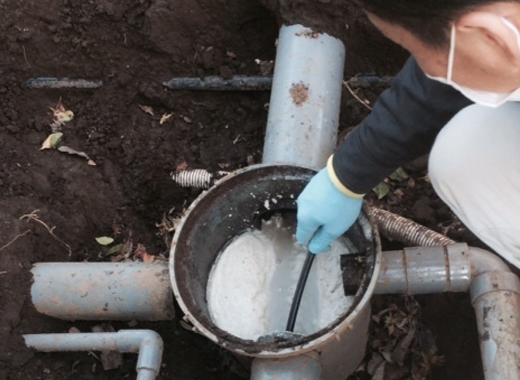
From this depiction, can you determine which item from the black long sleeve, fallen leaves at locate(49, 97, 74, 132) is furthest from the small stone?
the black long sleeve

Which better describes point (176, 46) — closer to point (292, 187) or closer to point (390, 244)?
point (292, 187)

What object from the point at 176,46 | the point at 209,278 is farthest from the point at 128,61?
the point at 209,278

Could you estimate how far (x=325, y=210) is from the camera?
57.3 inches

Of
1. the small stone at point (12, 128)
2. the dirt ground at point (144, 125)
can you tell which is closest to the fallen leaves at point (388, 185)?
the dirt ground at point (144, 125)

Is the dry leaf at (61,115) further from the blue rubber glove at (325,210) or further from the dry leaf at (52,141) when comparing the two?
the blue rubber glove at (325,210)

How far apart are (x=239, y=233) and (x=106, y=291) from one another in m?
0.36

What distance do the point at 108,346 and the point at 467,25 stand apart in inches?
44.1

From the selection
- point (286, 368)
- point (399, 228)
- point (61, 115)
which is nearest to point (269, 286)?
point (286, 368)

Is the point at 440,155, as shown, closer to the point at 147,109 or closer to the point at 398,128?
the point at 398,128

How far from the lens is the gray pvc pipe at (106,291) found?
5.26 ft

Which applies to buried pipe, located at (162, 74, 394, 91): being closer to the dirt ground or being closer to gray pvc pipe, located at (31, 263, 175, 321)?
the dirt ground

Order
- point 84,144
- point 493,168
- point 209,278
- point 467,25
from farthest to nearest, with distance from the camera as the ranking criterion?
point 84,144, point 209,278, point 493,168, point 467,25

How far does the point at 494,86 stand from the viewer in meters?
0.99

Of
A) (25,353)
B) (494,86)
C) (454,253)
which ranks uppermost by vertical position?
(494,86)
